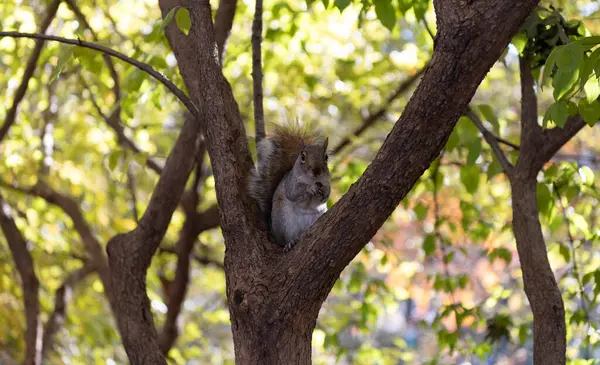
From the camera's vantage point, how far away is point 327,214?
1936 millimetres

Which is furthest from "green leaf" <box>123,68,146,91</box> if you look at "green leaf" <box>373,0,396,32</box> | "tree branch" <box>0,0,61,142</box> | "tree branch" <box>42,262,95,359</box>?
"tree branch" <box>42,262,95,359</box>

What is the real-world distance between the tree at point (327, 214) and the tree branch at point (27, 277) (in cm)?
146

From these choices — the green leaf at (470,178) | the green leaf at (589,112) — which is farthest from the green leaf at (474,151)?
the green leaf at (589,112)

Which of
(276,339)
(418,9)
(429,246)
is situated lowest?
(276,339)

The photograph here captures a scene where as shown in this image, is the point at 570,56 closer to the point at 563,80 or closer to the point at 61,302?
the point at 563,80

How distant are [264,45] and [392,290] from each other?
1.75 m

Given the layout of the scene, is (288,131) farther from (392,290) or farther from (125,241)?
(392,290)

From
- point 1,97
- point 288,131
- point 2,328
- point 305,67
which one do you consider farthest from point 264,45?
point 2,328

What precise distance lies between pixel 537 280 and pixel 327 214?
791 millimetres

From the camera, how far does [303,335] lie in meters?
2.06

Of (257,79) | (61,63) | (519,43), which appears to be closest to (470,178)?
(519,43)

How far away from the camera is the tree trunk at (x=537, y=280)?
7.53 ft

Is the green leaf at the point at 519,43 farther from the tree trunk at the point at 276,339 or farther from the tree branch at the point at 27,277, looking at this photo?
the tree branch at the point at 27,277

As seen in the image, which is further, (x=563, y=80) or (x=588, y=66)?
(x=563, y=80)
